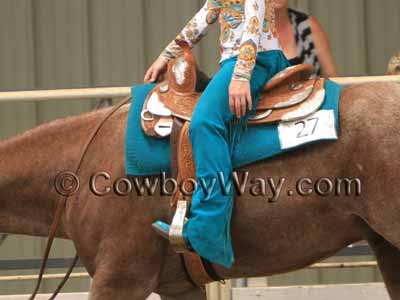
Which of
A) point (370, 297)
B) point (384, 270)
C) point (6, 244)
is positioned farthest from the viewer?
point (6, 244)

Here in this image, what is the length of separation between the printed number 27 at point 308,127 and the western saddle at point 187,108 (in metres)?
0.03

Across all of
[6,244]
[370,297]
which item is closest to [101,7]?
[6,244]

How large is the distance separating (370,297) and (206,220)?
1938 mm

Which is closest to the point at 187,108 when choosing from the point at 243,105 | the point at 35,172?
the point at 243,105

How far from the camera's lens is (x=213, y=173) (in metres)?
4.36

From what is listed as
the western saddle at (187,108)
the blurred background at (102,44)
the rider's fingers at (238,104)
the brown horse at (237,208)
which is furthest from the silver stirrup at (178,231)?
the blurred background at (102,44)

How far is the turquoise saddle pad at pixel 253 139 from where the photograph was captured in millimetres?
4348

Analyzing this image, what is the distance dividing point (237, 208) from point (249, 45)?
66 centimetres

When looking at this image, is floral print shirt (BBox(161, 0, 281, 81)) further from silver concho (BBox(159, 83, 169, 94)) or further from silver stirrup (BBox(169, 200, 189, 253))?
silver stirrup (BBox(169, 200, 189, 253))

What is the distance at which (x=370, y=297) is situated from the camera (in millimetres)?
5996

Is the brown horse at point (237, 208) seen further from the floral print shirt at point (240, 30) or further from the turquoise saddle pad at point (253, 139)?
the floral print shirt at point (240, 30)

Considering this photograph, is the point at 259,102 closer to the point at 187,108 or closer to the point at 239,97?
the point at 239,97

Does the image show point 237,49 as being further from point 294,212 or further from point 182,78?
A: point 294,212

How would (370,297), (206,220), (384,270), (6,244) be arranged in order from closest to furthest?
(206,220)
(384,270)
(370,297)
(6,244)
